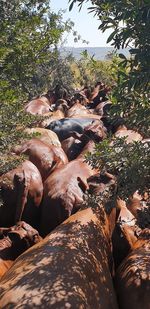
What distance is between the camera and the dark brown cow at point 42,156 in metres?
13.6

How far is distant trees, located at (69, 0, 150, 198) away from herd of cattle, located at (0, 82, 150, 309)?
1.30 feet

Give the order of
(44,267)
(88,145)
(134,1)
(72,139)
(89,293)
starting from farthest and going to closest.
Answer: (72,139), (88,145), (44,267), (89,293), (134,1)

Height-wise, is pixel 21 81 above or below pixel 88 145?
above

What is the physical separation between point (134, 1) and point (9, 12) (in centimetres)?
698

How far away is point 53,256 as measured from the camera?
6832 millimetres

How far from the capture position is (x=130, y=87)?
17.9 ft

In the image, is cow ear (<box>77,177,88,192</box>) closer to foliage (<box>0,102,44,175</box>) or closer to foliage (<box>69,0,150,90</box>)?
foliage (<box>0,102,44,175</box>)

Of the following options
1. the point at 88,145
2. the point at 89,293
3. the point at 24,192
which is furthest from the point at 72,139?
the point at 89,293

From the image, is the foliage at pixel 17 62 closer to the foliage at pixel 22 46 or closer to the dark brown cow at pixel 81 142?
the foliage at pixel 22 46

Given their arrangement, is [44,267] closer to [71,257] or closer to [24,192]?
[71,257]

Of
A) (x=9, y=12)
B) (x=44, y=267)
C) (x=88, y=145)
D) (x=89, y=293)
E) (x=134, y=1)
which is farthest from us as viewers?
(x=88, y=145)

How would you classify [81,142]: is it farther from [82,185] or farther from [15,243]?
[15,243]

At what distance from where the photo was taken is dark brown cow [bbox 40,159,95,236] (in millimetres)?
10484

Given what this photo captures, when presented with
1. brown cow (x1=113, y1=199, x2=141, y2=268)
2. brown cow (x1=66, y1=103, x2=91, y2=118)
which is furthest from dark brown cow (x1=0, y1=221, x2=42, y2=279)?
brown cow (x1=66, y1=103, x2=91, y2=118)
